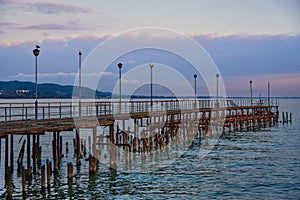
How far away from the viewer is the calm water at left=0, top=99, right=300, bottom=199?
25.0m

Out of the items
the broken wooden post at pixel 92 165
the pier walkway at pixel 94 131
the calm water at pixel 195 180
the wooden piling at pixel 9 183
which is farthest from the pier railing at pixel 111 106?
the wooden piling at pixel 9 183

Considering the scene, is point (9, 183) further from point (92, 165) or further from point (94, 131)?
point (94, 131)

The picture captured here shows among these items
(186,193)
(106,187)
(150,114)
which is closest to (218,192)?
(186,193)

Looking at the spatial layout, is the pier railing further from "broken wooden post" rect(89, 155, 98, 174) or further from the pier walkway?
"broken wooden post" rect(89, 155, 98, 174)

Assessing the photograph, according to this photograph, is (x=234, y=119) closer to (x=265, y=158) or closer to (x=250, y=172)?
(x=265, y=158)

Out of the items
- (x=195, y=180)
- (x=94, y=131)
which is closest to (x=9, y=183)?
(x=94, y=131)

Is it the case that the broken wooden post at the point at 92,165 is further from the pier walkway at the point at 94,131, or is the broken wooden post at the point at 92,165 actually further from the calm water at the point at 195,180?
the calm water at the point at 195,180

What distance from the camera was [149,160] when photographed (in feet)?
120

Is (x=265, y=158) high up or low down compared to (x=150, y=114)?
down

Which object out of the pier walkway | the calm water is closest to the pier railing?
the pier walkway

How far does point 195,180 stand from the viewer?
2902 centimetres

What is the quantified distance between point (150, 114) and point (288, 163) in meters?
16.4

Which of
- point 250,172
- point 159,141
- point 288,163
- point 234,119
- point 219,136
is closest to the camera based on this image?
point 250,172

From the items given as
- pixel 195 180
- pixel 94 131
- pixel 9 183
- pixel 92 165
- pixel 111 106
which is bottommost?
pixel 195 180
